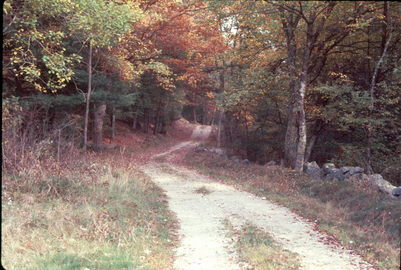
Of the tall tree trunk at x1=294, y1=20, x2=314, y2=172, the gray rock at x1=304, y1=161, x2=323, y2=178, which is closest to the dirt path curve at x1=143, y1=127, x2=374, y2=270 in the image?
the tall tree trunk at x1=294, y1=20, x2=314, y2=172

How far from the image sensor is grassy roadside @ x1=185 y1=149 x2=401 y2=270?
265 inches

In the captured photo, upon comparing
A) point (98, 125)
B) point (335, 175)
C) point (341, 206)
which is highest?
point (98, 125)

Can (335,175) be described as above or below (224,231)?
above

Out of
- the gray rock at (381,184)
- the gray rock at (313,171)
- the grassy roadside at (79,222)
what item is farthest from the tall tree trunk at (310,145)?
the grassy roadside at (79,222)

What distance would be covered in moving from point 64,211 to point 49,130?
4.22 m

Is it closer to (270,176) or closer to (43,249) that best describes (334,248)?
(43,249)

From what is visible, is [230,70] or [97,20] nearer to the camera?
[97,20]

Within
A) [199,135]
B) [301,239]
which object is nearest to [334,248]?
[301,239]

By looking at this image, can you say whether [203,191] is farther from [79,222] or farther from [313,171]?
[79,222]

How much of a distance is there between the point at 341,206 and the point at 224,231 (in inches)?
170

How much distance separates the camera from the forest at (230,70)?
8.02 metres

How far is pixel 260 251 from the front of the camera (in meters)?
6.68

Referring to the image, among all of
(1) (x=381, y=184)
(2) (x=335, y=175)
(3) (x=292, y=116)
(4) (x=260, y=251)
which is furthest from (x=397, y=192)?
(3) (x=292, y=116)

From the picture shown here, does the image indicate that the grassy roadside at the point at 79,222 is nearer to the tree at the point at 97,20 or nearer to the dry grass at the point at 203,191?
the dry grass at the point at 203,191
